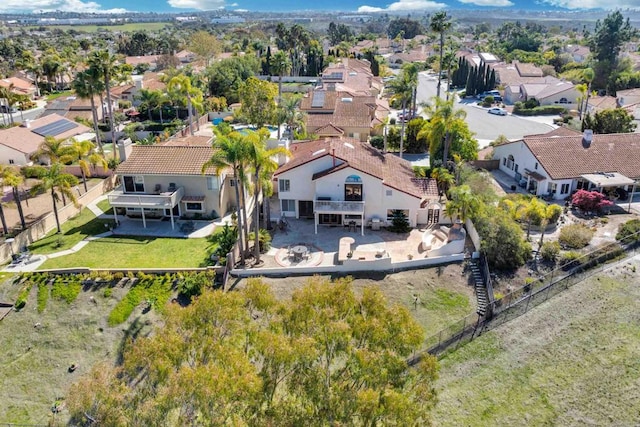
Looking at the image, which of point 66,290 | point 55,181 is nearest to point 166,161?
point 55,181

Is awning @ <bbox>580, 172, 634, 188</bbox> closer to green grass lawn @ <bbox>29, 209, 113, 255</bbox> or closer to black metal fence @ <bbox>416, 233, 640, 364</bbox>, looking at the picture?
black metal fence @ <bbox>416, 233, 640, 364</bbox>

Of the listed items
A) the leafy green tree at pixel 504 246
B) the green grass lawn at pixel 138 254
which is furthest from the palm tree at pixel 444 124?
the green grass lawn at pixel 138 254

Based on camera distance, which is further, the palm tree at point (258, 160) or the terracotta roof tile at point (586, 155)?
the terracotta roof tile at point (586, 155)

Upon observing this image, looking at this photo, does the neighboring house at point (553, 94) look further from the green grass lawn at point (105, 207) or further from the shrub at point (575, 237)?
the green grass lawn at point (105, 207)

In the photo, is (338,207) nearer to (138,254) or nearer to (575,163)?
(138,254)

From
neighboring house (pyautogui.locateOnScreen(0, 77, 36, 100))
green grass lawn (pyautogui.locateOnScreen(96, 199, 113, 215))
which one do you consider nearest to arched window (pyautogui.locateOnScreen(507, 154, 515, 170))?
green grass lawn (pyautogui.locateOnScreen(96, 199, 113, 215))

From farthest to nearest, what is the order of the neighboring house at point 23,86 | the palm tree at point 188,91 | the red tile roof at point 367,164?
the neighboring house at point 23,86 < the palm tree at point 188,91 < the red tile roof at point 367,164

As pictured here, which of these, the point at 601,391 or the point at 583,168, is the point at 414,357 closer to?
the point at 601,391
